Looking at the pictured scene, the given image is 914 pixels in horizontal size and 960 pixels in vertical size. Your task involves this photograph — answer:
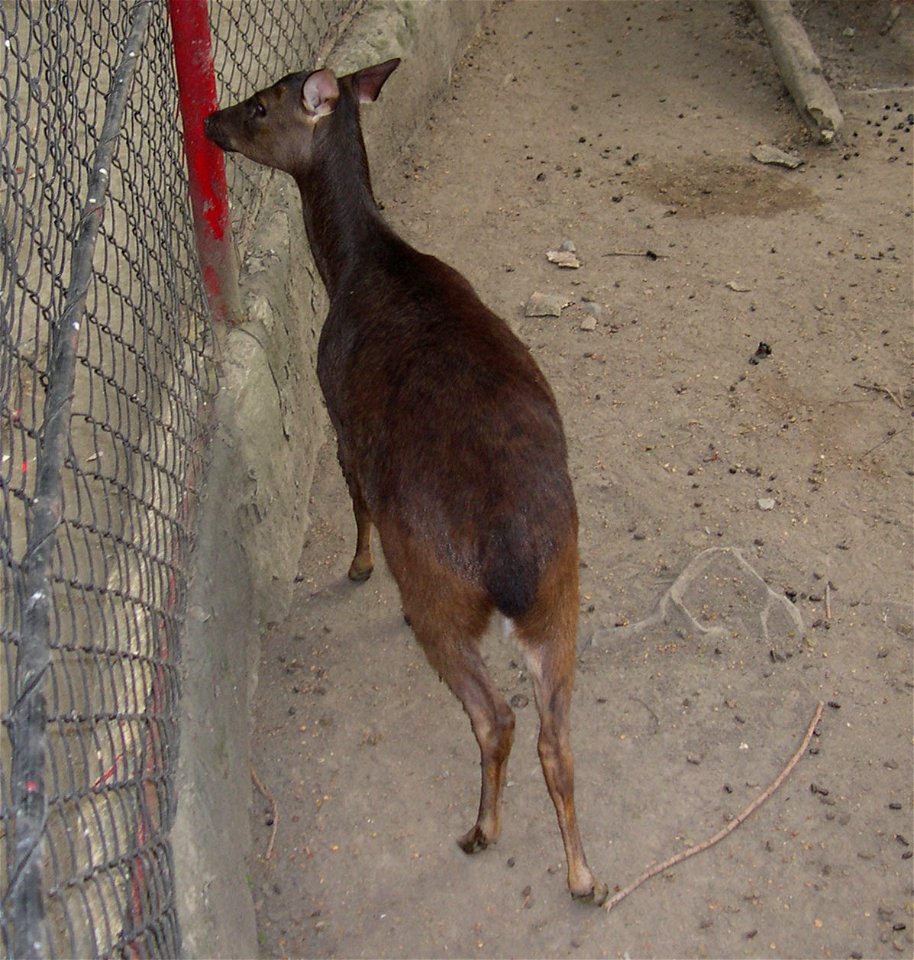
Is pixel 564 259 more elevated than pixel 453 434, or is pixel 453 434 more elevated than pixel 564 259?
pixel 453 434

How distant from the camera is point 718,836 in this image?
2.79 meters

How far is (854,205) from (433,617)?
3.23 metres

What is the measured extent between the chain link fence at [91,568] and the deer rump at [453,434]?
1.47 feet

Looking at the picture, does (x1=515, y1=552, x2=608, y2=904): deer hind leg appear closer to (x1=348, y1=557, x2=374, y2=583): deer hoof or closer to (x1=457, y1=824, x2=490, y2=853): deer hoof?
(x1=457, y1=824, x2=490, y2=853): deer hoof

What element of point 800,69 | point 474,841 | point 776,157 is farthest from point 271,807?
point 800,69

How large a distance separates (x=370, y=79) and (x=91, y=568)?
1971 millimetres

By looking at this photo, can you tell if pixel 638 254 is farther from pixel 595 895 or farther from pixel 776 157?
pixel 595 895

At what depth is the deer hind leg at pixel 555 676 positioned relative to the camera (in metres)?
2.51

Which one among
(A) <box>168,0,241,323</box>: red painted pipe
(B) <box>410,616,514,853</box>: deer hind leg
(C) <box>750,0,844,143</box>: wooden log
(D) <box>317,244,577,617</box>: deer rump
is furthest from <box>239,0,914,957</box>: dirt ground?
(A) <box>168,0,241,323</box>: red painted pipe

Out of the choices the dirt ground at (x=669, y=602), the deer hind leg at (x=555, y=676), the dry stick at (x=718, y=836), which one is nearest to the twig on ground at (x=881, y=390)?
the dirt ground at (x=669, y=602)

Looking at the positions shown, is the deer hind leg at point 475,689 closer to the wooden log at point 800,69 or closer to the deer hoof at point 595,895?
the deer hoof at point 595,895

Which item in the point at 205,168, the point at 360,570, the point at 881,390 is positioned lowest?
the point at 881,390

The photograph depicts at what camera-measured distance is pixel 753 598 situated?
3.31 metres

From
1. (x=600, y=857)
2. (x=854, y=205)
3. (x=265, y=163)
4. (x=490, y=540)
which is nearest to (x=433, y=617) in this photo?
(x=490, y=540)
